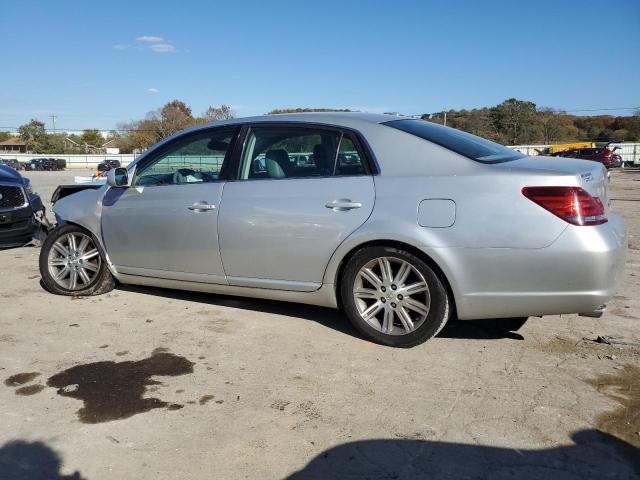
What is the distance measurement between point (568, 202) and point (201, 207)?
2688mm

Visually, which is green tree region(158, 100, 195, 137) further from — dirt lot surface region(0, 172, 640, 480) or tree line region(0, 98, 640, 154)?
dirt lot surface region(0, 172, 640, 480)

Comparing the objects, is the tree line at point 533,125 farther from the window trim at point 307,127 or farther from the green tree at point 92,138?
the green tree at point 92,138

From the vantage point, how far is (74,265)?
5.31 metres

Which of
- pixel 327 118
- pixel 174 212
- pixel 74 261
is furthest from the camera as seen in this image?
pixel 74 261

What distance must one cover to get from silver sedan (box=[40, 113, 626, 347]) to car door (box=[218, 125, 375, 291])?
1cm

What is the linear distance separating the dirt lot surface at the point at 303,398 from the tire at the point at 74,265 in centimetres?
46

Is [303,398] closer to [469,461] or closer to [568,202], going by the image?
[469,461]

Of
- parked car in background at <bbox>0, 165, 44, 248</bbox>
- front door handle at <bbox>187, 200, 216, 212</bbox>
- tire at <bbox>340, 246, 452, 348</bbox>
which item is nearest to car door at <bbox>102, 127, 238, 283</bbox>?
front door handle at <bbox>187, 200, 216, 212</bbox>

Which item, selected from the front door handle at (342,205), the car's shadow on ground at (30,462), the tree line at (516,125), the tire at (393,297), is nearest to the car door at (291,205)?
the front door handle at (342,205)

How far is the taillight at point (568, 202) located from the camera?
10.9 feet

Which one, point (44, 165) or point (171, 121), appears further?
point (171, 121)

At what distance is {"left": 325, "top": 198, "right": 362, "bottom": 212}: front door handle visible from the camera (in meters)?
3.88

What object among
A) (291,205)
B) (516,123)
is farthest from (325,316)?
(516,123)

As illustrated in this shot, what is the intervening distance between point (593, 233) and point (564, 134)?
75.9m
